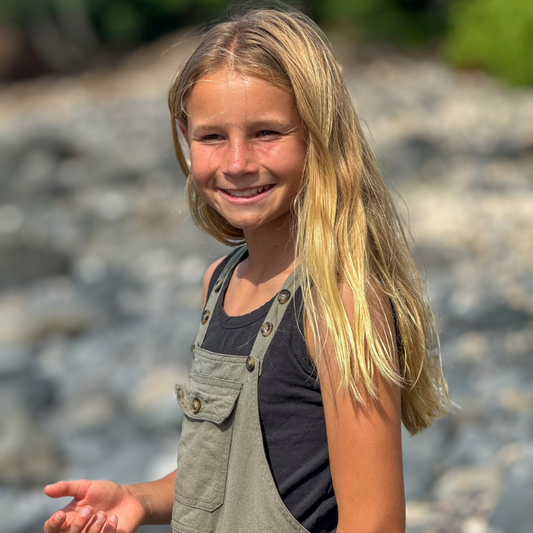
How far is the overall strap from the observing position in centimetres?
161

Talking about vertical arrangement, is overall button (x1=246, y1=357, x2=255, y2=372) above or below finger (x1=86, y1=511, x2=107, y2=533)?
above

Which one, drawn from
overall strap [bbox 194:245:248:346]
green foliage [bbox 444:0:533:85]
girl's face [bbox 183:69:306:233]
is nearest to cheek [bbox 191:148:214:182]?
girl's face [bbox 183:69:306:233]

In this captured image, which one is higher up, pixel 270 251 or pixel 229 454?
pixel 270 251

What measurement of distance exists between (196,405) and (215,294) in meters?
0.26

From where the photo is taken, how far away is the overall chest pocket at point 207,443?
1436 millimetres

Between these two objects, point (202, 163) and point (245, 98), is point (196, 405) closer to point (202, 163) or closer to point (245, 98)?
point (202, 163)

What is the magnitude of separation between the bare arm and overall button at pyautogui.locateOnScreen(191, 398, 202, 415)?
275 millimetres

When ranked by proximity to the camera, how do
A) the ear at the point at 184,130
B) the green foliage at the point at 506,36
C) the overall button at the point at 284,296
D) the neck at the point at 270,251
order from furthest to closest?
1. the green foliage at the point at 506,36
2. the ear at the point at 184,130
3. the neck at the point at 270,251
4. the overall button at the point at 284,296

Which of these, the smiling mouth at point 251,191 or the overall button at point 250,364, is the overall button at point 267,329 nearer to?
the overall button at point 250,364

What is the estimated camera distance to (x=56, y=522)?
1434mm

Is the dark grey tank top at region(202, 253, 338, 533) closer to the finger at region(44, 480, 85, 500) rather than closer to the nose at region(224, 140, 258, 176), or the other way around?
the nose at region(224, 140, 258, 176)

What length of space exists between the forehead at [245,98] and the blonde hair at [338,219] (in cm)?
1

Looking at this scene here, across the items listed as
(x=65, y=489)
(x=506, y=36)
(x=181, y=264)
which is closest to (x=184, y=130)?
(x=65, y=489)

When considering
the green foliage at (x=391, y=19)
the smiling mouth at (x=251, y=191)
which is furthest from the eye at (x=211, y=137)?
the green foliage at (x=391, y=19)
